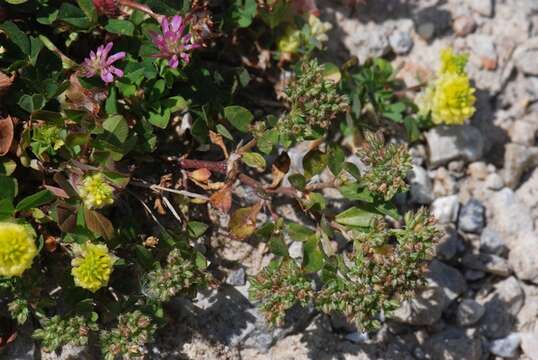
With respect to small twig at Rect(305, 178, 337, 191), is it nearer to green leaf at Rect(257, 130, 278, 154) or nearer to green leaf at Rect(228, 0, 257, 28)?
green leaf at Rect(257, 130, 278, 154)

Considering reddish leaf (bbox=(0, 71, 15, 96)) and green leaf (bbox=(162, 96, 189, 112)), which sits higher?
reddish leaf (bbox=(0, 71, 15, 96))

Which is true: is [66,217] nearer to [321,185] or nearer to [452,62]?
[321,185]

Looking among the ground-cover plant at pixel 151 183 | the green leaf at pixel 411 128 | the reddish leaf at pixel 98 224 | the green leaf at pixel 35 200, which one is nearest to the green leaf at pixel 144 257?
the ground-cover plant at pixel 151 183

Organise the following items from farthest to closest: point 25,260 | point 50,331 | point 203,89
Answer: point 203,89
point 50,331
point 25,260

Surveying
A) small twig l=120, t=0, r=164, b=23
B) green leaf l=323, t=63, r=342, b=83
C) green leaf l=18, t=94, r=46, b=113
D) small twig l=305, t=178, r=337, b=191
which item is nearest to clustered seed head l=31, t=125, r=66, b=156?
green leaf l=18, t=94, r=46, b=113

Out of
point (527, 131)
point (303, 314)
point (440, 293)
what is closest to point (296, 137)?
point (303, 314)

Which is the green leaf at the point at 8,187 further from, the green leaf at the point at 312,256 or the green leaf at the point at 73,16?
the green leaf at the point at 312,256

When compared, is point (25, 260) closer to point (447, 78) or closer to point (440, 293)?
point (440, 293)
